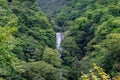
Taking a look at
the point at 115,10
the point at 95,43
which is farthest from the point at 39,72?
the point at 115,10

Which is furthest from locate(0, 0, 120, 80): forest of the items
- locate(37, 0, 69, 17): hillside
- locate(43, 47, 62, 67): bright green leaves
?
locate(37, 0, 69, 17): hillside

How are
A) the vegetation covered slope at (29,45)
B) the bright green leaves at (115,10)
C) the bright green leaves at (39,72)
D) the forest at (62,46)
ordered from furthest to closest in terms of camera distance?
1. the bright green leaves at (115,10)
2. the forest at (62,46)
3. the bright green leaves at (39,72)
4. the vegetation covered slope at (29,45)

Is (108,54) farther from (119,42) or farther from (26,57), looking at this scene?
(26,57)

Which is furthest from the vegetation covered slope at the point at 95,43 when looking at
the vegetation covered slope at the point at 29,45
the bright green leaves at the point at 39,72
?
the bright green leaves at the point at 39,72

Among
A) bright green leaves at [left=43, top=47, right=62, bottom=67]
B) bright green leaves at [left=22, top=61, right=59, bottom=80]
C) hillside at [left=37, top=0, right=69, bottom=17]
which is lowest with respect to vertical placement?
hillside at [left=37, top=0, right=69, bottom=17]

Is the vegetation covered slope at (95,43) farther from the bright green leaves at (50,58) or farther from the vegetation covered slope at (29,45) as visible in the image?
the vegetation covered slope at (29,45)

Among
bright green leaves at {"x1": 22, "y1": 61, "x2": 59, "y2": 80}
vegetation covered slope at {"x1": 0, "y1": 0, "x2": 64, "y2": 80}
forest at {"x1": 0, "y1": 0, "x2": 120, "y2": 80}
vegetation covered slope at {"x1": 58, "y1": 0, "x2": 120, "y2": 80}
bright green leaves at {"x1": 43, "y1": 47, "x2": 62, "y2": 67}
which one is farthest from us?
bright green leaves at {"x1": 43, "y1": 47, "x2": 62, "y2": 67}

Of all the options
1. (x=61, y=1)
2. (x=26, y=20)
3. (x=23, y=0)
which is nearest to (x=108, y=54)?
(x=26, y=20)

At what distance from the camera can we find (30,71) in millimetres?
28750

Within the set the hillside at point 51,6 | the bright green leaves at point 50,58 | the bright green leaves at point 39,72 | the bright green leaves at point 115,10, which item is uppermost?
the bright green leaves at point 115,10

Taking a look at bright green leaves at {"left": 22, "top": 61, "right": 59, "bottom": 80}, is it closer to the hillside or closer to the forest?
the forest

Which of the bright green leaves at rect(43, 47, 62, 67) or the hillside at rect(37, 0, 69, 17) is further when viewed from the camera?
the hillside at rect(37, 0, 69, 17)

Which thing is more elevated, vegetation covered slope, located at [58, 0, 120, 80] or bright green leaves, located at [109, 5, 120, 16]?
bright green leaves, located at [109, 5, 120, 16]

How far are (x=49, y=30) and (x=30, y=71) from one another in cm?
2002
